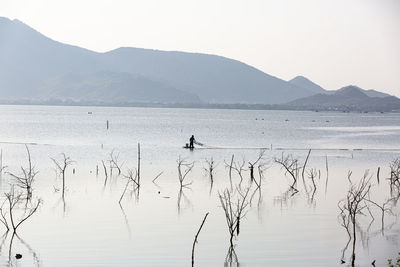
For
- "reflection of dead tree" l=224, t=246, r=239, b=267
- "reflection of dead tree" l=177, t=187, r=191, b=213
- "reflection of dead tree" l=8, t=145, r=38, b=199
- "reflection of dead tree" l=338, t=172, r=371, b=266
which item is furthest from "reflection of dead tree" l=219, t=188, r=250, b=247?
"reflection of dead tree" l=8, t=145, r=38, b=199

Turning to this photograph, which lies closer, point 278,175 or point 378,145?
point 278,175

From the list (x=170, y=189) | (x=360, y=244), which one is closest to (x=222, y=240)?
(x=360, y=244)

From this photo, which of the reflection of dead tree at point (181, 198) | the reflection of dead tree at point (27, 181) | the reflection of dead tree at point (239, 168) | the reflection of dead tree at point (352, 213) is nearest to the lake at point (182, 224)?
the reflection of dead tree at point (181, 198)

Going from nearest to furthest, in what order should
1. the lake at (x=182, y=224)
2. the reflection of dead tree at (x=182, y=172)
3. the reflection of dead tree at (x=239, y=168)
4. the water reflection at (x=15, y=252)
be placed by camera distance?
the water reflection at (x=15, y=252) < the lake at (x=182, y=224) < the reflection of dead tree at (x=182, y=172) < the reflection of dead tree at (x=239, y=168)

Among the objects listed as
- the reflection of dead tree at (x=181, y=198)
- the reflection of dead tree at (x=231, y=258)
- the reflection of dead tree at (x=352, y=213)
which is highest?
the reflection of dead tree at (x=352, y=213)

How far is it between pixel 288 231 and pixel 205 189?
12992mm

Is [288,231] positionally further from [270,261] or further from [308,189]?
[308,189]

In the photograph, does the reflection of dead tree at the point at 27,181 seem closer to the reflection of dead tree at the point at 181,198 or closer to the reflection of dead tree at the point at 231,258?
the reflection of dead tree at the point at 181,198

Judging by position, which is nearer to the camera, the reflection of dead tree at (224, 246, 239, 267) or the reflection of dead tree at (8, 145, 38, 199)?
the reflection of dead tree at (224, 246, 239, 267)

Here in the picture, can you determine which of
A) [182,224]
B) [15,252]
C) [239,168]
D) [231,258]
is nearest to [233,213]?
[182,224]

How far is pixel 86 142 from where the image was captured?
90.2 m

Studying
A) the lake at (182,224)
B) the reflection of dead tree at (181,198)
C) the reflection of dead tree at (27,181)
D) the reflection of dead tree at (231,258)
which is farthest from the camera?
the reflection of dead tree at (181,198)

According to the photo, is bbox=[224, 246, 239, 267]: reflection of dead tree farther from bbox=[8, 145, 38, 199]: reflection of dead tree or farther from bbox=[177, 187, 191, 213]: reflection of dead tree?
bbox=[8, 145, 38, 199]: reflection of dead tree

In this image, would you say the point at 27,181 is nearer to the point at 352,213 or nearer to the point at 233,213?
the point at 233,213
